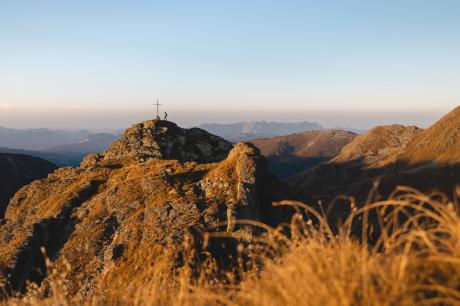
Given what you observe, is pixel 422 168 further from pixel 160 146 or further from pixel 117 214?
pixel 117 214

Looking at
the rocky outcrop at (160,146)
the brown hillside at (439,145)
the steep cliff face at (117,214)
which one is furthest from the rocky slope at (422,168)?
the steep cliff face at (117,214)

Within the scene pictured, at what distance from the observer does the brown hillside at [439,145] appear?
543ft

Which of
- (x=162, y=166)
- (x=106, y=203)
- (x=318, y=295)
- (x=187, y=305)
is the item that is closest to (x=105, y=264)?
(x=106, y=203)

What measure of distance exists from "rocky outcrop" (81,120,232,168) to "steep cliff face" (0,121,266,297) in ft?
17.7

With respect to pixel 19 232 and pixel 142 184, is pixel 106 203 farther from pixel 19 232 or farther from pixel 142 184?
pixel 19 232

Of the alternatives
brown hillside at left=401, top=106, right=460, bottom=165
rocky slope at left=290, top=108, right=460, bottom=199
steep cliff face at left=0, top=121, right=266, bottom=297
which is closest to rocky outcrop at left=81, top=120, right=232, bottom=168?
steep cliff face at left=0, top=121, right=266, bottom=297

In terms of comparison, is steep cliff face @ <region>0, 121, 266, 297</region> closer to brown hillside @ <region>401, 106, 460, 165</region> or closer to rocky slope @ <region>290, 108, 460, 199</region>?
rocky slope @ <region>290, 108, 460, 199</region>

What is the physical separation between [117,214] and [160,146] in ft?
80.1

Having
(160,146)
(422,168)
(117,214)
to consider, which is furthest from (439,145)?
(117,214)

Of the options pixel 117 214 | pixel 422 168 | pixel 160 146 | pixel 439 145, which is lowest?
pixel 422 168

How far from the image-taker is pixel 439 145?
176 meters

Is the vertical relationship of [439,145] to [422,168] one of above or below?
above

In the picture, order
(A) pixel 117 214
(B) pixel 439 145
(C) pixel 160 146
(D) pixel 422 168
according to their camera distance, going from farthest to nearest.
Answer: (B) pixel 439 145 → (D) pixel 422 168 → (C) pixel 160 146 → (A) pixel 117 214

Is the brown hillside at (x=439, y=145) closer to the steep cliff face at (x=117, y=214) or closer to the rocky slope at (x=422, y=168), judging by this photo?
the rocky slope at (x=422, y=168)
